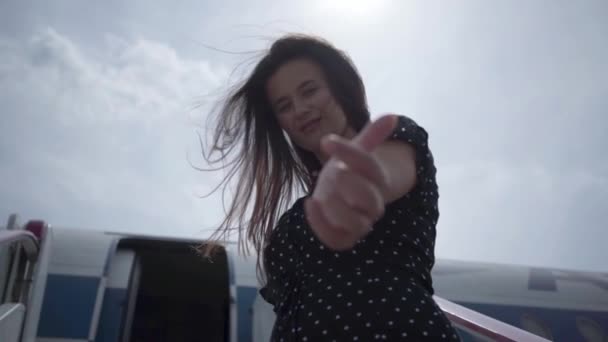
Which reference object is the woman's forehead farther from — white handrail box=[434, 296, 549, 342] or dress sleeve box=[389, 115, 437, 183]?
white handrail box=[434, 296, 549, 342]

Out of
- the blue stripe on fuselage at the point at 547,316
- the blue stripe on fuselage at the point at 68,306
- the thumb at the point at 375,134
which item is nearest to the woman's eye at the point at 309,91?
the thumb at the point at 375,134

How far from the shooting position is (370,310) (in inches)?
40.6

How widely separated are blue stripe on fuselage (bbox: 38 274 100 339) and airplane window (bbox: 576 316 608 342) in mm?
4463

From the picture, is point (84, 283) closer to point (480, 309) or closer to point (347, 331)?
point (347, 331)

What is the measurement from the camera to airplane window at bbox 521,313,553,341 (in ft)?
15.1

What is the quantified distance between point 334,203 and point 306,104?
81cm

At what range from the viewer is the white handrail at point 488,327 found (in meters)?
1.65

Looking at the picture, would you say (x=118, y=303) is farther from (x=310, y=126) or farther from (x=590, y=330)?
(x=590, y=330)

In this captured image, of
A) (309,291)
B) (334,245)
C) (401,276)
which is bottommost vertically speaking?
(309,291)

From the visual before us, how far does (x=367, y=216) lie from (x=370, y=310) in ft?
1.46

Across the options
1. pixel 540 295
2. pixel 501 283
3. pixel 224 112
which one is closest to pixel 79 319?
pixel 224 112

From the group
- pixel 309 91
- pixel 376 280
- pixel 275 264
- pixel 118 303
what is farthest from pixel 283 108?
pixel 118 303

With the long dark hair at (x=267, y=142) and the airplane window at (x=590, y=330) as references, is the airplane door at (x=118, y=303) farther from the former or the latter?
the airplane window at (x=590, y=330)

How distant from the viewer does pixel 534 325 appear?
463cm
